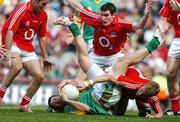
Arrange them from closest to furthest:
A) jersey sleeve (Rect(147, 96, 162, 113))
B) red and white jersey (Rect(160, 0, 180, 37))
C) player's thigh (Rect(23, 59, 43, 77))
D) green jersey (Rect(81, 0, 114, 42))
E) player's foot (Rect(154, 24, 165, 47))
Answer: jersey sleeve (Rect(147, 96, 162, 113)) < player's foot (Rect(154, 24, 165, 47)) < player's thigh (Rect(23, 59, 43, 77)) < red and white jersey (Rect(160, 0, 180, 37)) < green jersey (Rect(81, 0, 114, 42))

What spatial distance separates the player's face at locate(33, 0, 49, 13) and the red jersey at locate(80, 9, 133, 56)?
1.21 m

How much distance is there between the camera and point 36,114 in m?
15.8

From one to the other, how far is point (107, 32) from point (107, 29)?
0.24 ft

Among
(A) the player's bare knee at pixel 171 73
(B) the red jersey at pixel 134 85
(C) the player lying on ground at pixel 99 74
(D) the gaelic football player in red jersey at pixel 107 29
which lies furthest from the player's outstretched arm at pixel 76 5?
(B) the red jersey at pixel 134 85

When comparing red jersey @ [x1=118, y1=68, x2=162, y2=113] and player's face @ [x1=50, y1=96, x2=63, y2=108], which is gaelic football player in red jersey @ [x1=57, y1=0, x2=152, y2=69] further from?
player's face @ [x1=50, y1=96, x2=63, y2=108]


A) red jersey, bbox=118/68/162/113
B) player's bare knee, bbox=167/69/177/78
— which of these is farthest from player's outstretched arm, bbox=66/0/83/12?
red jersey, bbox=118/68/162/113

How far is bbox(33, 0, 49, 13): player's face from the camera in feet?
53.4

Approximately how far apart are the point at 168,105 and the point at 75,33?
7.37 m

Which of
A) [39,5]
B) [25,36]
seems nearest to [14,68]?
[25,36]

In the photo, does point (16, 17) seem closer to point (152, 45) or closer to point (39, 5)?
point (39, 5)

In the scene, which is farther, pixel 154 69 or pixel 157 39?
pixel 154 69

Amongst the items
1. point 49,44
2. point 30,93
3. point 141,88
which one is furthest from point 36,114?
point 49,44

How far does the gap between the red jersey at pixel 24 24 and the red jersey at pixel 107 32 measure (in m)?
1.01

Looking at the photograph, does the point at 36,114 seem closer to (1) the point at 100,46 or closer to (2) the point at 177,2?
(1) the point at 100,46
